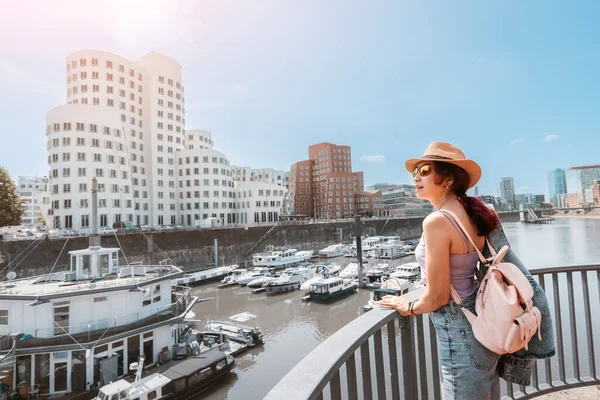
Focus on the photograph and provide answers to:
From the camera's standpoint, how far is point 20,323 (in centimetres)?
1256

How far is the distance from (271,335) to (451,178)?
1937 centimetres

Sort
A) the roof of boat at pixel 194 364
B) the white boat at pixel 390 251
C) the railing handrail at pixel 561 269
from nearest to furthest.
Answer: the railing handrail at pixel 561 269, the roof of boat at pixel 194 364, the white boat at pixel 390 251

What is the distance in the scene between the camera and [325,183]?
93312 mm

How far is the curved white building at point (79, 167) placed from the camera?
4034cm

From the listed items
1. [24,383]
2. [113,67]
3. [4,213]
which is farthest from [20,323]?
[113,67]

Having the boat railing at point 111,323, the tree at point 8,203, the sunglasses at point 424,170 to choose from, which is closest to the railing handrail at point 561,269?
the sunglasses at point 424,170

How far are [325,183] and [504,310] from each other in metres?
92.2

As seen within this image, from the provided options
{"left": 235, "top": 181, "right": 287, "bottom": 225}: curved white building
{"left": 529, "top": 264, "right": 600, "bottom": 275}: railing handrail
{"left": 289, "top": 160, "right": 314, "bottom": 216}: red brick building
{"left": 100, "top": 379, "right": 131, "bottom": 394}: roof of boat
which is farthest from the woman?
{"left": 289, "top": 160, "right": 314, "bottom": 216}: red brick building

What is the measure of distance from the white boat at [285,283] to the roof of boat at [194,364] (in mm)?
14197

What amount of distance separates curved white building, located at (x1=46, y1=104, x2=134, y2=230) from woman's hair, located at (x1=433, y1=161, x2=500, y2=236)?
47.0 metres

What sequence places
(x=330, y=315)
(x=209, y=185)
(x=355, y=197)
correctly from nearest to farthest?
1. (x=330, y=315)
2. (x=209, y=185)
3. (x=355, y=197)

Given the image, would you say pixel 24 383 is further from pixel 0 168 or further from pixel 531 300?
pixel 0 168

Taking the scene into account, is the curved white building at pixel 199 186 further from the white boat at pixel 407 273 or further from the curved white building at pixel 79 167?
the white boat at pixel 407 273

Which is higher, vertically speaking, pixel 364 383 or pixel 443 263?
pixel 443 263
